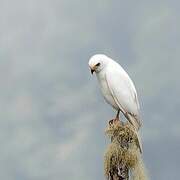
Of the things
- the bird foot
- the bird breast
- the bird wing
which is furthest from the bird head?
the bird foot

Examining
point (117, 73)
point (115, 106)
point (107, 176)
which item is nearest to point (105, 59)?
point (117, 73)

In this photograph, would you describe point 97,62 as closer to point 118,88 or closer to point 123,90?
point 118,88

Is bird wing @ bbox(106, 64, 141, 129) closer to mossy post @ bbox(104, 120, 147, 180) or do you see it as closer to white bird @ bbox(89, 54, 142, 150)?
white bird @ bbox(89, 54, 142, 150)

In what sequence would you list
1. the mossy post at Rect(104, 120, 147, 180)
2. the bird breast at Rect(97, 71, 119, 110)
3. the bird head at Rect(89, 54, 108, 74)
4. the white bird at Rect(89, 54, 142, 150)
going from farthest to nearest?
the bird breast at Rect(97, 71, 119, 110), the white bird at Rect(89, 54, 142, 150), the bird head at Rect(89, 54, 108, 74), the mossy post at Rect(104, 120, 147, 180)

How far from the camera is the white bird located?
1129 cm

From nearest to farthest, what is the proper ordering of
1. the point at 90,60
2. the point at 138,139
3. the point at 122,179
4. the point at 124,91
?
1. the point at 122,179
2. the point at 138,139
3. the point at 90,60
4. the point at 124,91

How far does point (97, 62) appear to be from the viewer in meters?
10.9

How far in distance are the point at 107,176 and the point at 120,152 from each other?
0.53 m

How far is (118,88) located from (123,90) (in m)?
0.13

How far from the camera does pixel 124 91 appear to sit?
11555 millimetres

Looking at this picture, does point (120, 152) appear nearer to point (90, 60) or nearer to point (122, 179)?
point (122, 179)

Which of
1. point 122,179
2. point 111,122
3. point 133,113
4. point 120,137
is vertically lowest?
point 122,179

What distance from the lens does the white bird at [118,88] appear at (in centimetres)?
1129

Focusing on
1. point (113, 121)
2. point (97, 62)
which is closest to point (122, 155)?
point (113, 121)
